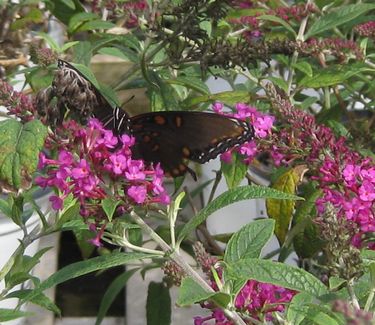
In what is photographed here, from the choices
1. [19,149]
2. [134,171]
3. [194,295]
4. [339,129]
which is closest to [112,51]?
[339,129]

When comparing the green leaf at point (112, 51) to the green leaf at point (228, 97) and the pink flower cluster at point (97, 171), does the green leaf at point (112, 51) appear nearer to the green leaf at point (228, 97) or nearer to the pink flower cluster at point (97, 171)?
the green leaf at point (228, 97)

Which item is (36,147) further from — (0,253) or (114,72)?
A: (114,72)

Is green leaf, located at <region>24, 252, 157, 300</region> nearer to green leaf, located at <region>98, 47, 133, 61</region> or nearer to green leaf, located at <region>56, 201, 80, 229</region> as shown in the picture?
green leaf, located at <region>56, 201, 80, 229</region>

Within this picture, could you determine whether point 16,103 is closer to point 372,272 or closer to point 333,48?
point 372,272

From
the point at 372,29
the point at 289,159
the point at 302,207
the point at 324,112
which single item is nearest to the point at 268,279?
the point at 289,159

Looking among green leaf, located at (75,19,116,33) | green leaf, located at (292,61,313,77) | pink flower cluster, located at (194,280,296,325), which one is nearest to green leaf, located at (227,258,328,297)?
pink flower cluster, located at (194,280,296,325)

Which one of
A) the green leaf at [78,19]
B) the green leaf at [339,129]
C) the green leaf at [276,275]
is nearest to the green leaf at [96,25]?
the green leaf at [78,19]
